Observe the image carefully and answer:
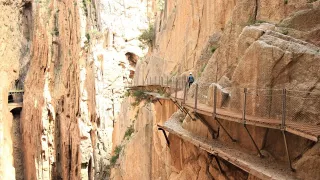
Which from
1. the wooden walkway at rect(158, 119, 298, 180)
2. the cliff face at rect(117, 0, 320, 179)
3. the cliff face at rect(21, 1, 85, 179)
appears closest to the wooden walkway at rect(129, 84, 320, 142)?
the cliff face at rect(117, 0, 320, 179)

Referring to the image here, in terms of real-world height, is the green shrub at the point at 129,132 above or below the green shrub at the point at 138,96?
below

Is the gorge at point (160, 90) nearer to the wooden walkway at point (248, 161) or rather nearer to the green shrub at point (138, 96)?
the wooden walkway at point (248, 161)

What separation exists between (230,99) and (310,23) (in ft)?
7.94

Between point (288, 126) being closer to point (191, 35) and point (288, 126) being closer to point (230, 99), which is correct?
point (230, 99)

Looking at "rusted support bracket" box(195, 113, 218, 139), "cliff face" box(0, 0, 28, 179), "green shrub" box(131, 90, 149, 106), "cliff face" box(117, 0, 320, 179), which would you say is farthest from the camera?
"cliff face" box(0, 0, 28, 179)

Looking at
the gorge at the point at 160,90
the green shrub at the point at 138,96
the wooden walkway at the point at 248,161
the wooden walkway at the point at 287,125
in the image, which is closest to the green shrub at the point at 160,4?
the gorge at the point at 160,90

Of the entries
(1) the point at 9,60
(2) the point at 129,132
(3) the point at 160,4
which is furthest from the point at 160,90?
(1) the point at 9,60

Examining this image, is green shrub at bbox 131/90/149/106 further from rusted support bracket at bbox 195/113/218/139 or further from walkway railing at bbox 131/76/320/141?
walkway railing at bbox 131/76/320/141

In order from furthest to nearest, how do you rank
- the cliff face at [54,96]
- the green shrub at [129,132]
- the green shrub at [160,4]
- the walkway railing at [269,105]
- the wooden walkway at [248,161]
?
the cliff face at [54,96] < the green shrub at [160,4] < the green shrub at [129,132] < the walkway railing at [269,105] < the wooden walkway at [248,161]

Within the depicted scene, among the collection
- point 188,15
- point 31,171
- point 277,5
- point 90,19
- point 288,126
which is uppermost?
point 90,19

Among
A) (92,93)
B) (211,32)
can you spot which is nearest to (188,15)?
(211,32)

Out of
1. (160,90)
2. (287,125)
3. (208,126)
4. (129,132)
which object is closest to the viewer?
(287,125)

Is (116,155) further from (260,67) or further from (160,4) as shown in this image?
(260,67)

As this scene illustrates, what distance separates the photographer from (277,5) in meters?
8.48
